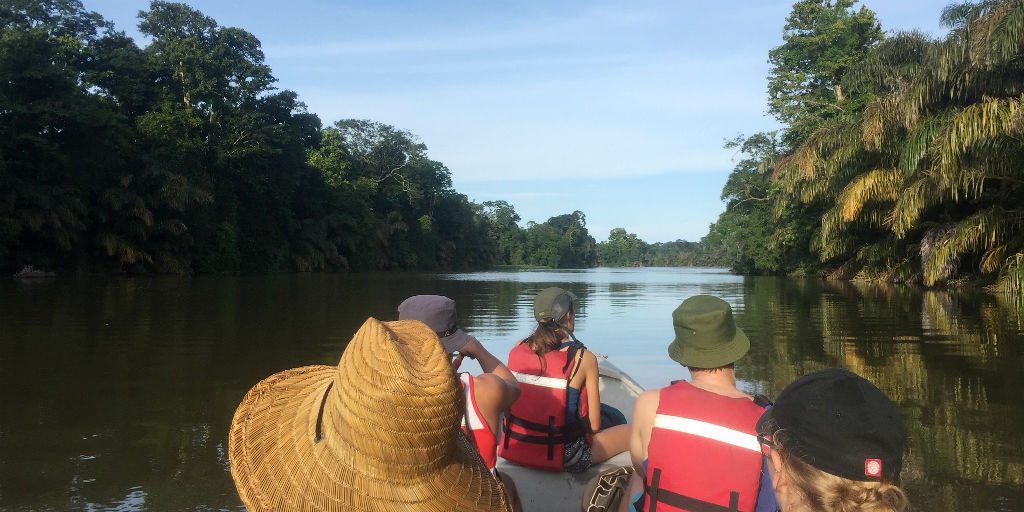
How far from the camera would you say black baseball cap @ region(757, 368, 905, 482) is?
1.49 metres

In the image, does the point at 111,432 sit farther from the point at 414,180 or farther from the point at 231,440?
the point at 414,180

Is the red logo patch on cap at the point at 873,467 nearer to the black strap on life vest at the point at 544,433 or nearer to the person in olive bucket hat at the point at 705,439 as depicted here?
the person in olive bucket hat at the point at 705,439

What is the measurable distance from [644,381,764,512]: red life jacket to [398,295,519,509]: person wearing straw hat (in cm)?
68

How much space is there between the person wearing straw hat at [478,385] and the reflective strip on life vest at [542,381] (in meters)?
0.29

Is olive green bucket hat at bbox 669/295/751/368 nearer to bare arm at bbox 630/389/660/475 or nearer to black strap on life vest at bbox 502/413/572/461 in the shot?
bare arm at bbox 630/389/660/475

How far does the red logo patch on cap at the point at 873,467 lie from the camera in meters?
1.48

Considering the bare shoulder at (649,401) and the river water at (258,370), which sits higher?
the bare shoulder at (649,401)

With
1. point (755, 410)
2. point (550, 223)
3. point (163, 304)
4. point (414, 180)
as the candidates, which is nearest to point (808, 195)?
point (163, 304)

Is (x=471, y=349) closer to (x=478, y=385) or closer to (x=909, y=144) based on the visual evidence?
(x=478, y=385)

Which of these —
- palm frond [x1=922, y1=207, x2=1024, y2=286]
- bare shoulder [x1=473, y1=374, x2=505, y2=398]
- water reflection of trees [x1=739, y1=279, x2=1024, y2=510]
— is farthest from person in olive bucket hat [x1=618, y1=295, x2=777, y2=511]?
palm frond [x1=922, y1=207, x2=1024, y2=286]

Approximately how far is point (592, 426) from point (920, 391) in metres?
4.88

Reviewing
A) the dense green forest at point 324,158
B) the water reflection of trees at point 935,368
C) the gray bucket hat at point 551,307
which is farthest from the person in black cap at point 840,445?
the dense green forest at point 324,158

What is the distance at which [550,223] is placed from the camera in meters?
164

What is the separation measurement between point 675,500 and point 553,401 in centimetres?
126
